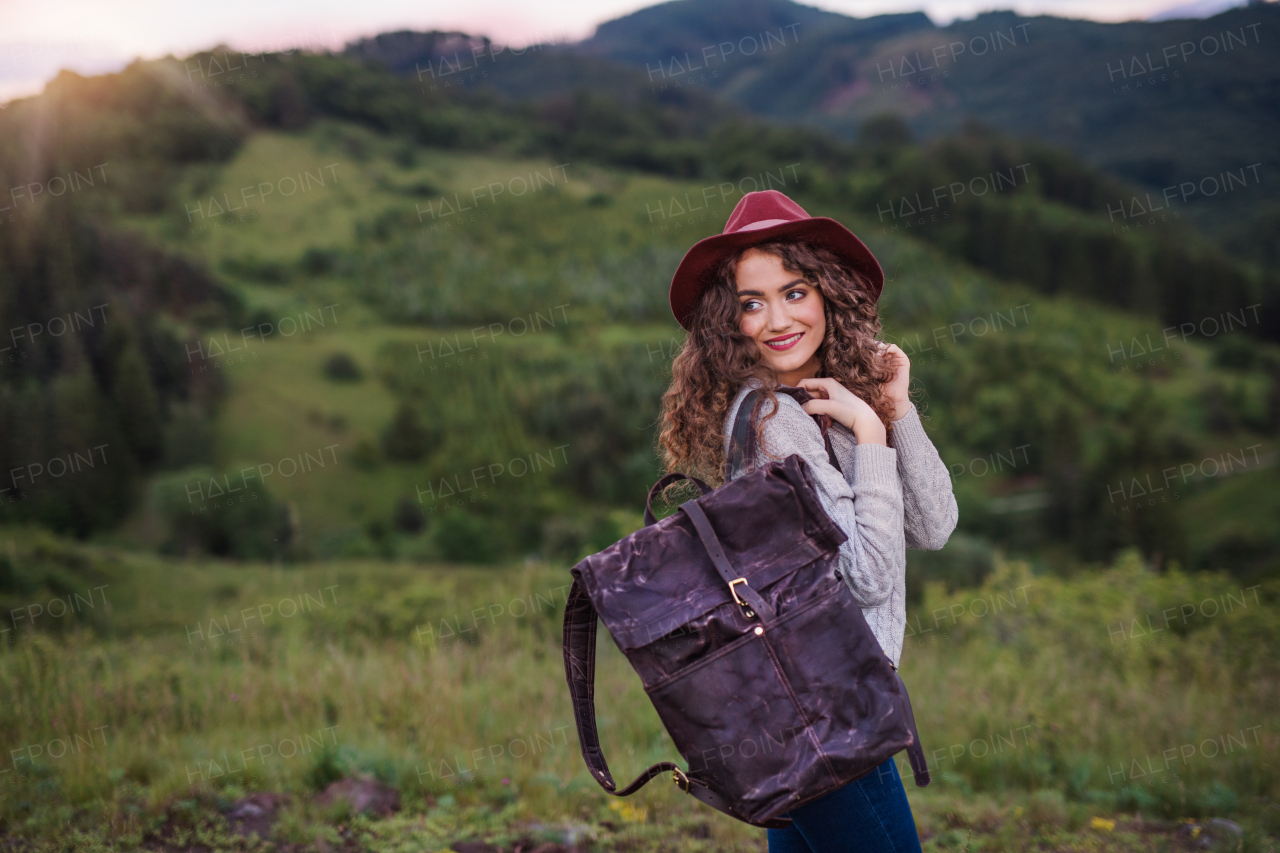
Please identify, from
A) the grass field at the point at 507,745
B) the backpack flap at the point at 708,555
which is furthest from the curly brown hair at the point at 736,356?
the grass field at the point at 507,745

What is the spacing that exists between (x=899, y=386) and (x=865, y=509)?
364mm

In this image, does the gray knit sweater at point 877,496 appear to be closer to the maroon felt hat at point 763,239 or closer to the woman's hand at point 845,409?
the woman's hand at point 845,409

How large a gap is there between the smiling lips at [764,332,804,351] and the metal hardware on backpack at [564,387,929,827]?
1.44 feet

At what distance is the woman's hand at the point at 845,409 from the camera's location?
1.53 m

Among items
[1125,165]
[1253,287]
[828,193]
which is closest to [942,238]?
[828,193]

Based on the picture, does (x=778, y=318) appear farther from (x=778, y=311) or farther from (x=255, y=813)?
(x=255, y=813)

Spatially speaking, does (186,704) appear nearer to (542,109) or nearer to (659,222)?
(659,222)

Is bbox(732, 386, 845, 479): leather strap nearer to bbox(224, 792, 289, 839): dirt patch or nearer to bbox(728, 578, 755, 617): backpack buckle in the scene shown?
bbox(728, 578, 755, 617): backpack buckle

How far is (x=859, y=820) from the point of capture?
4.67 feet

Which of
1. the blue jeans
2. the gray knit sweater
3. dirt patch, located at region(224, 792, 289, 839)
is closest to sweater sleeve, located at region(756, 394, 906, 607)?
the gray knit sweater

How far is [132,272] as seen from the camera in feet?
150

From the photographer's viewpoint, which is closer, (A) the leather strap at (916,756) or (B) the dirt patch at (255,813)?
(A) the leather strap at (916,756)

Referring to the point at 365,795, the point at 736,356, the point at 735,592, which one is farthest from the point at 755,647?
the point at 365,795

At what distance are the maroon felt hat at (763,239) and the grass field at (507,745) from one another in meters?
2.03
